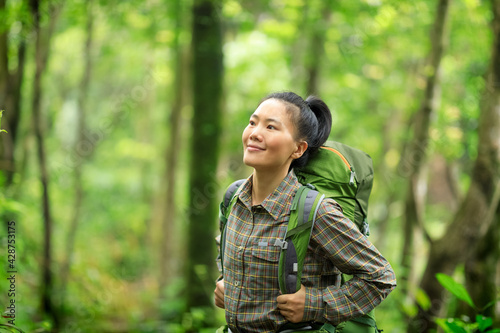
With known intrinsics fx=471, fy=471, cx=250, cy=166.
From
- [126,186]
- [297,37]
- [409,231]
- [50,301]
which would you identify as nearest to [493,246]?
[409,231]

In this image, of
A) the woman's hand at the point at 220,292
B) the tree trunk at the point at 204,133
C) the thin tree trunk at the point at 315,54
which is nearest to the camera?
the woman's hand at the point at 220,292

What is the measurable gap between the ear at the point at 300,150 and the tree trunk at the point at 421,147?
15.8ft

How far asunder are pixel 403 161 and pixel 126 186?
12.8 m

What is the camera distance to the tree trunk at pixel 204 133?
627 cm

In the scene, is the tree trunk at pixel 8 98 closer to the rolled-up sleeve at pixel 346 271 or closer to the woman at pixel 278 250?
the woman at pixel 278 250

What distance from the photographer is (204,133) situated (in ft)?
20.8

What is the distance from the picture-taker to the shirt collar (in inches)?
87.7

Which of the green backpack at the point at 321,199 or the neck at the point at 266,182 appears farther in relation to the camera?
the neck at the point at 266,182

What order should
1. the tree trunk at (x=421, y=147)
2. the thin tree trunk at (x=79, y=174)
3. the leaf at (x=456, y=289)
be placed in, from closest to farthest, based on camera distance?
1. the leaf at (x=456, y=289)
2. the tree trunk at (x=421, y=147)
3. the thin tree trunk at (x=79, y=174)

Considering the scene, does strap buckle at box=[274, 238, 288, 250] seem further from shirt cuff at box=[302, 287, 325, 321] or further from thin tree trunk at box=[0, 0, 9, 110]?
thin tree trunk at box=[0, 0, 9, 110]

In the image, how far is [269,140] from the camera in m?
2.23

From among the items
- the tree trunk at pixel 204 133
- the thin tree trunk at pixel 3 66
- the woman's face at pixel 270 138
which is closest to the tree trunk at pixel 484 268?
the tree trunk at pixel 204 133

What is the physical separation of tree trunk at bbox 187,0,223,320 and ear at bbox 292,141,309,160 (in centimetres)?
397

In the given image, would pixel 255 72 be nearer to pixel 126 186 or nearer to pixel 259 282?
pixel 126 186
